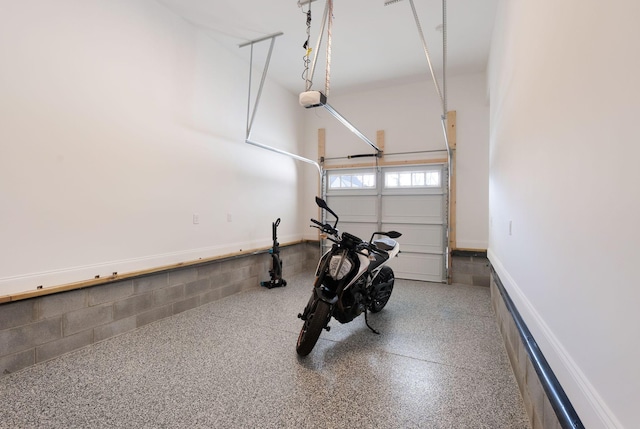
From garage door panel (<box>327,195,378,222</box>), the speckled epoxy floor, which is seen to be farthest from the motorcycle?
garage door panel (<box>327,195,378,222</box>)

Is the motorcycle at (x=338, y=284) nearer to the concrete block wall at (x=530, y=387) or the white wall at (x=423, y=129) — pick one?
the concrete block wall at (x=530, y=387)

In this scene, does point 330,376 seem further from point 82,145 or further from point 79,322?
point 82,145

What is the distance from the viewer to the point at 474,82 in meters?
5.04

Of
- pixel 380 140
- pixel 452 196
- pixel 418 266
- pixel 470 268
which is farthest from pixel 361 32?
pixel 470 268

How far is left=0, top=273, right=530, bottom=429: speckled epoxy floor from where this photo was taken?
5.63ft

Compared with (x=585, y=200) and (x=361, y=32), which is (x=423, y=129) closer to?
(x=361, y=32)

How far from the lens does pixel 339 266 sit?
2615 millimetres

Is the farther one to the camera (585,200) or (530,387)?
(530,387)

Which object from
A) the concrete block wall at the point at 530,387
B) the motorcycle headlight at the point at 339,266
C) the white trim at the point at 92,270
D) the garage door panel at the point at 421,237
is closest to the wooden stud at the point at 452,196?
the garage door panel at the point at 421,237

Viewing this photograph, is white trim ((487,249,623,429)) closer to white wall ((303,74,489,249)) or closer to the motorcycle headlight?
the motorcycle headlight

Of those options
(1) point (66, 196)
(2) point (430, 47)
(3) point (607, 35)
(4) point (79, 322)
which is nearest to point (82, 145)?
(1) point (66, 196)

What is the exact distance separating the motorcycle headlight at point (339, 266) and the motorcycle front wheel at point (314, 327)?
0.29 m

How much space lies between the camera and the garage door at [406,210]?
5.29 m

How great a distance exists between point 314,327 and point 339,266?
0.56 m
